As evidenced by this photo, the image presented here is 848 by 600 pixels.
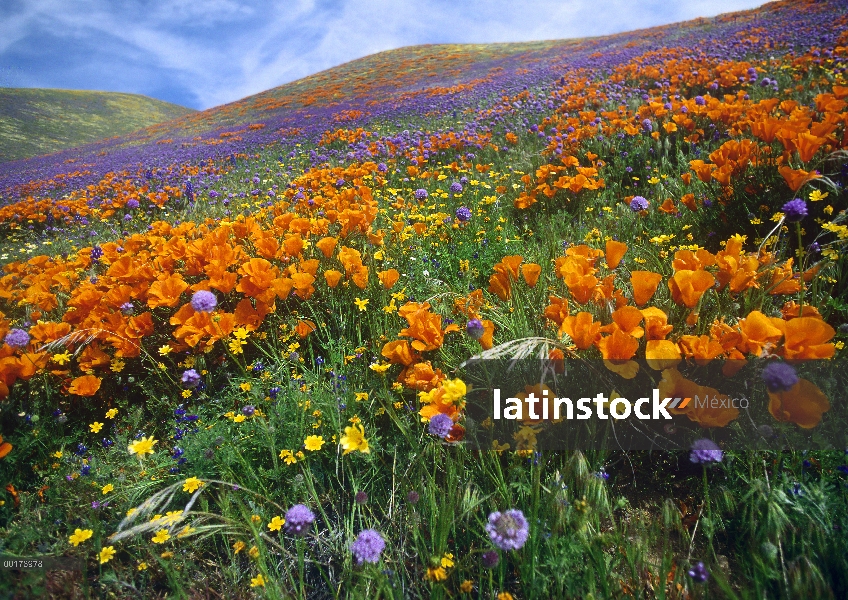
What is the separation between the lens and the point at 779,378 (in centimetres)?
120

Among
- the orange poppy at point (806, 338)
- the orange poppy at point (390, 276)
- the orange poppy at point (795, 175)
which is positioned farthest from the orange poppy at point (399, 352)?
the orange poppy at point (795, 175)

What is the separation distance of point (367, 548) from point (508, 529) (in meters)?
0.45

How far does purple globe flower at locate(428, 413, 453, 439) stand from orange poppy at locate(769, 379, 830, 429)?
1001 mm

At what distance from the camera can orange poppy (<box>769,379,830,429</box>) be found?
126cm

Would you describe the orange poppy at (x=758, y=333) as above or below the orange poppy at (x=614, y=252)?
below

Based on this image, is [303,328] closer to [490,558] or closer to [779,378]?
[490,558]

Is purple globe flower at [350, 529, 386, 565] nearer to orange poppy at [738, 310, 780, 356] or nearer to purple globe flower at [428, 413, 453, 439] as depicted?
purple globe flower at [428, 413, 453, 439]

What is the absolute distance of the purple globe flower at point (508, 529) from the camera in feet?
3.95

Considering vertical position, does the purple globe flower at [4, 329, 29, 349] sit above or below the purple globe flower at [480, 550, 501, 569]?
above

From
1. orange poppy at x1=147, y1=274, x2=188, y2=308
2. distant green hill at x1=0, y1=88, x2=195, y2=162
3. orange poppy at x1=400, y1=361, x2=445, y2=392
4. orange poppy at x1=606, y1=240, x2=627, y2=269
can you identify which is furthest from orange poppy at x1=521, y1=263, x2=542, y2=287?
distant green hill at x1=0, y1=88, x2=195, y2=162

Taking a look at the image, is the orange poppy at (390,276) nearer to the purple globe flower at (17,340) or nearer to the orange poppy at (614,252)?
the orange poppy at (614,252)

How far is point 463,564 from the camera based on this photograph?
1.42m

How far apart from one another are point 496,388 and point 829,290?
185cm

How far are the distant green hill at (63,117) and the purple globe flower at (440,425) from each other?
31.6m
